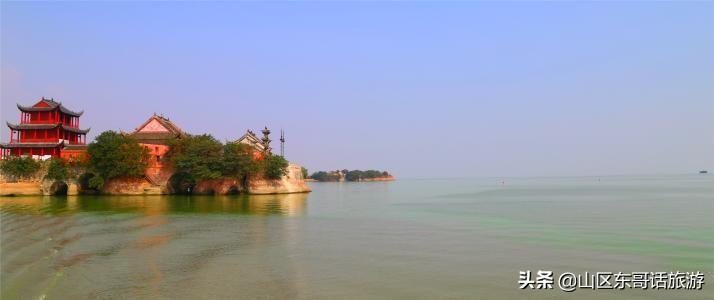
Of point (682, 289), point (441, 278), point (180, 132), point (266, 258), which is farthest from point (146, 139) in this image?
point (682, 289)

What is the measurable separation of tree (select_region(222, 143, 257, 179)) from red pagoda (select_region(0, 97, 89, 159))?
16019mm

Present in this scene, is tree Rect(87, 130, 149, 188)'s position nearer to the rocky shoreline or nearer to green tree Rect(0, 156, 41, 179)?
the rocky shoreline

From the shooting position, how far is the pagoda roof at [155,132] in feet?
171

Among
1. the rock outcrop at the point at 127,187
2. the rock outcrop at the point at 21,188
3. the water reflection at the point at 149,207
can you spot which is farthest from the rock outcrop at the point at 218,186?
the rock outcrop at the point at 21,188

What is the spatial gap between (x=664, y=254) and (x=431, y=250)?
7277 millimetres

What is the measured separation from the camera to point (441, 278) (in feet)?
37.0

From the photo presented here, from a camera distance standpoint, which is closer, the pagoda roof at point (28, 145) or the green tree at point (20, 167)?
the green tree at point (20, 167)

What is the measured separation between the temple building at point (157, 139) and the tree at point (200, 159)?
1247 millimetres

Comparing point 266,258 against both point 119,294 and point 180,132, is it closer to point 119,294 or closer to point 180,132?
point 119,294

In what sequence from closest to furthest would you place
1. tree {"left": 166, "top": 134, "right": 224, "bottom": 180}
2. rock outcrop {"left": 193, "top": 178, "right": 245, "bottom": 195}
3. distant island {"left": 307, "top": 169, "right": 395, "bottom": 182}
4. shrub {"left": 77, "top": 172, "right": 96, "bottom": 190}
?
tree {"left": 166, "top": 134, "right": 224, "bottom": 180} < shrub {"left": 77, "top": 172, "right": 96, "bottom": 190} < rock outcrop {"left": 193, "top": 178, "right": 245, "bottom": 195} < distant island {"left": 307, "top": 169, "right": 395, "bottom": 182}

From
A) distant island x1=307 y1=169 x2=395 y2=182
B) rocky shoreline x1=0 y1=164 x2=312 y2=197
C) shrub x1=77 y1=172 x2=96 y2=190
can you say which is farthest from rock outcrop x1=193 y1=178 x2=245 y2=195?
distant island x1=307 y1=169 x2=395 y2=182

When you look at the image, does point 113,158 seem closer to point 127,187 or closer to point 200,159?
point 127,187

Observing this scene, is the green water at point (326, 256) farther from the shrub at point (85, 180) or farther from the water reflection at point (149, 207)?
the shrub at point (85, 180)

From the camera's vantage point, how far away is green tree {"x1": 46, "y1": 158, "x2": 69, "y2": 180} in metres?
45.2
